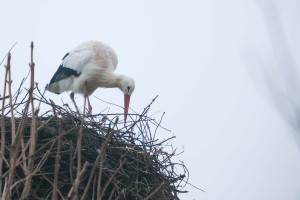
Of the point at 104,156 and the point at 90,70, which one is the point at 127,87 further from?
the point at 104,156

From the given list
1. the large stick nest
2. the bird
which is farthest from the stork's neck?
the large stick nest

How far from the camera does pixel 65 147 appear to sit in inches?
178

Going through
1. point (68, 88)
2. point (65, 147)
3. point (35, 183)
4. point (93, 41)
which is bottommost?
point (35, 183)

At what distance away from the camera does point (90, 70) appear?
295 inches

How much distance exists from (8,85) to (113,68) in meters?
4.95

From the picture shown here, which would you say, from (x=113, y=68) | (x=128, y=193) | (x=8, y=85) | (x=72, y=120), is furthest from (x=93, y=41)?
(x=8, y=85)

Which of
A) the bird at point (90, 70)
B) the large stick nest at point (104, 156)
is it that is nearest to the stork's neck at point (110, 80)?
the bird at point (90, 70)

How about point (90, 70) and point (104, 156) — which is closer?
point (104, 156)

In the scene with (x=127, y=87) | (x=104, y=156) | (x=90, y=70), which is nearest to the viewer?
(x=104, y=156)

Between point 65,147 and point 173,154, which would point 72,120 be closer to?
point 65,147

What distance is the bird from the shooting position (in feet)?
24.6

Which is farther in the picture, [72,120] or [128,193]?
[72,120]

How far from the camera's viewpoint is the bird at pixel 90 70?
295 inches

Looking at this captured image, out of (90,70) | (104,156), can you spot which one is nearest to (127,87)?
(90,70)
